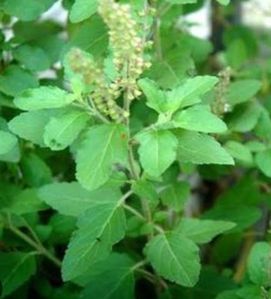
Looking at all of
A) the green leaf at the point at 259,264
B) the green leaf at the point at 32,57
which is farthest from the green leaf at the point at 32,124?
the green leaf at the point at 259,264

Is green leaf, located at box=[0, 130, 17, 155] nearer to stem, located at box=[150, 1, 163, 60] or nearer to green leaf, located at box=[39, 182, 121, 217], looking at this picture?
green leaf, located at box=[39, 182, 121, 217]

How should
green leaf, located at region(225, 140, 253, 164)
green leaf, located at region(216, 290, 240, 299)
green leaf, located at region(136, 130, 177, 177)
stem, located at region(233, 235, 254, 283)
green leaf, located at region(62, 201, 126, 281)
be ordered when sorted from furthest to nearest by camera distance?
stem, located at region(233, 235, 254, 283) → green leaf, located at region(225, 140, 253, 164) → green leaf, located at region(216, 290, 240, 299) → green leaf, located at region(62, 201, 126, 281) → green leaf, located at region(136, 130, 177, 177)

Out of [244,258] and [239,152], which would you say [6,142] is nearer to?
[239,152]

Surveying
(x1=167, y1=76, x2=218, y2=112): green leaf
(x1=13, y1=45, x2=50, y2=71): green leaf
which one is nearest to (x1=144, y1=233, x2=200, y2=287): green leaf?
(x1=167, y1=76, x2=218, y2=112): green leaf

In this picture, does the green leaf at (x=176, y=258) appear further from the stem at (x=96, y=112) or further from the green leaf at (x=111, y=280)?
the stem at (x=96, y=112)

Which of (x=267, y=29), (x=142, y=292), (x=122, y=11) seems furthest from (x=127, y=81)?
(x=267, y=29)

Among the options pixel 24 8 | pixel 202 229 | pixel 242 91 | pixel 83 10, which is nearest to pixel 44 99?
pixel 83 10
